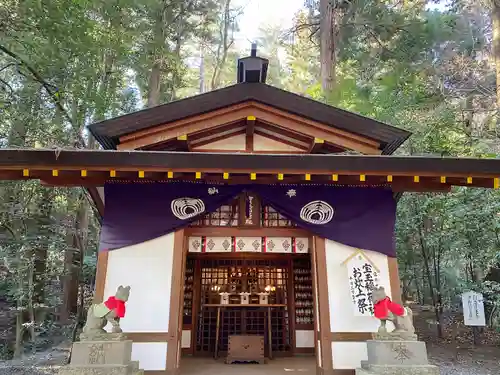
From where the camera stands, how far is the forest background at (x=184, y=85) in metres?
7.26

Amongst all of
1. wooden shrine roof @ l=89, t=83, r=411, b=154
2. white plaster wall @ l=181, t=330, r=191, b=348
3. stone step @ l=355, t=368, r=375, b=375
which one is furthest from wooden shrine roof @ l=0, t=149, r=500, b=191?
white plaster wall @ l=181, t=330, r=191, b=348

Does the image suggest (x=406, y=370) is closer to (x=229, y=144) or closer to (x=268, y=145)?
(x=268, y=145)

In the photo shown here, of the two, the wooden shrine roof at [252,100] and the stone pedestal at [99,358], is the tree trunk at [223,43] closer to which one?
the wooden shrine roof at [252,100]

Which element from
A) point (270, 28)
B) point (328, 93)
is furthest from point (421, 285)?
point (270, 28)

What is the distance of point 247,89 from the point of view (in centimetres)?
553

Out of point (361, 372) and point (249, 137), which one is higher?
point (249, 137)

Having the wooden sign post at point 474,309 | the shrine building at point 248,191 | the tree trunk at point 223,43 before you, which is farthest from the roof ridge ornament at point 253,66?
the tree trunk at point 223,43

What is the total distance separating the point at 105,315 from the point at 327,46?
8099 mm

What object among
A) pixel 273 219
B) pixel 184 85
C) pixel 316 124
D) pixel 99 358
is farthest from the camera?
pixel 184 85

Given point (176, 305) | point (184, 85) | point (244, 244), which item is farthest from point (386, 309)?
point (184, 85)

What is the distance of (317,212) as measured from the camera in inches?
210

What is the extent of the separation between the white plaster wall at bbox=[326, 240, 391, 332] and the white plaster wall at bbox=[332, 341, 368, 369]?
18 cm

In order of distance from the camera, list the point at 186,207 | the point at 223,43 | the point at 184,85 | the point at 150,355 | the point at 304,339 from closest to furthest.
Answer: the point at 150,355
the point at 186,207
the point at 304,339
the point at 184,85
the point at 223,43

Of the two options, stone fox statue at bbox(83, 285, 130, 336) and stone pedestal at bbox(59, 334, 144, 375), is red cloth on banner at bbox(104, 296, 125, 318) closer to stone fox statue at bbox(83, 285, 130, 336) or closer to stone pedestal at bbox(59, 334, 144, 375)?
stone fox statue at bbox(83, 285, 130, 336)
